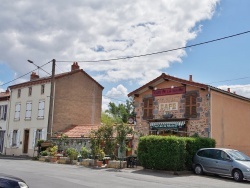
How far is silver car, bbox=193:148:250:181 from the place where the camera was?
1672 centimetres

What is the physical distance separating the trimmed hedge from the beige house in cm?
223

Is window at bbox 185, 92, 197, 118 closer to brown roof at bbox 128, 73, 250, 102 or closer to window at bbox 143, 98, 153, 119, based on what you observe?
brown roof at bbox 128, 73, 250, 102

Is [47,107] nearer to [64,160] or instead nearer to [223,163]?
[64,160]

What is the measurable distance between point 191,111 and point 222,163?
5.76 metres

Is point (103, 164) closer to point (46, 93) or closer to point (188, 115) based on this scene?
point (188, 115)

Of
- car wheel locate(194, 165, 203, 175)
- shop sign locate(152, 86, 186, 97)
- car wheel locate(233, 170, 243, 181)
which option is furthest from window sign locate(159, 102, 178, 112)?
car wheel locate(233, 170, 243, 181)

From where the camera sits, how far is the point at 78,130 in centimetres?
3278

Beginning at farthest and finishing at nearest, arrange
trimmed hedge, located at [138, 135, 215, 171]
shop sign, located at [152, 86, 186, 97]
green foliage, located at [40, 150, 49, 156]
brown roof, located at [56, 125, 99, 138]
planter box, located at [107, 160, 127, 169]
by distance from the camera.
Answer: brown roof, located at [56, 125, 99, 138] < green foliage, located at [40, 150, 49, 156] < shop sign, located at [152, 86, 186, 97] < planter box, located at [107, 160, 127, 169] < trimmed hedge, located at [138, 135, 215, 171]

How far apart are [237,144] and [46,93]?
769 inches

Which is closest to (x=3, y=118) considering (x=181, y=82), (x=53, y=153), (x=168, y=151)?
(x=53, y=153)

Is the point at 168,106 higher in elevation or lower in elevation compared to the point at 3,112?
lower

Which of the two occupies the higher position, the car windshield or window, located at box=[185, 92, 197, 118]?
window, located at box=[185, 92, 197, 118]

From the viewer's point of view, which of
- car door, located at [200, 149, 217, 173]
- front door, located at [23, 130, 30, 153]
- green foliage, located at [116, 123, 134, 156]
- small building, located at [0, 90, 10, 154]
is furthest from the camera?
small building, located at [0, 90, 10, 154]

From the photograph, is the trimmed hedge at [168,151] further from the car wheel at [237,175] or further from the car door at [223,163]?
the car wheel at [237,175]
